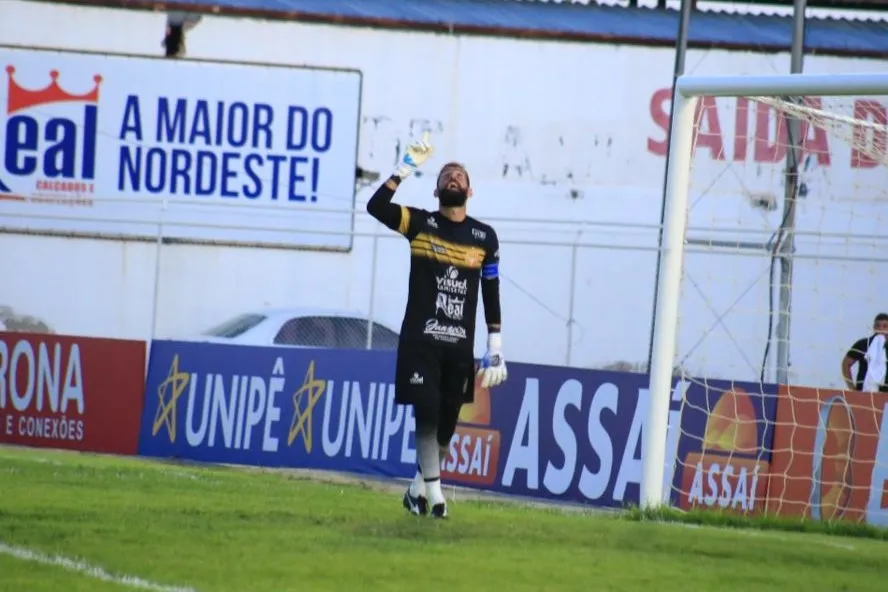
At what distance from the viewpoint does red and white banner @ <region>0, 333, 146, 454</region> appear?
20.3 meters

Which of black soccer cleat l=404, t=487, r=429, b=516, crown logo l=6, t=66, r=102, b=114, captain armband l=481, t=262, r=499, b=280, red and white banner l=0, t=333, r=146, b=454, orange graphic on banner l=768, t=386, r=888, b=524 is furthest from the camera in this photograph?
crown logo l=6, t=66, r=102, b=114

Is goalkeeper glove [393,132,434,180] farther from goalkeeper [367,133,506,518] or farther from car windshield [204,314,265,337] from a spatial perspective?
car windshield [204,314,265,337]

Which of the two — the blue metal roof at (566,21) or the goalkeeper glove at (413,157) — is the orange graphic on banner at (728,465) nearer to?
the goalkeeper glove at (413,157)


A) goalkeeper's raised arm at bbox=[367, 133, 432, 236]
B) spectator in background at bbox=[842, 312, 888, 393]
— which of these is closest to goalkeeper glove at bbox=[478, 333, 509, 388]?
goalkeeper's raised arm at bbox=[367, 133, 432, 236]

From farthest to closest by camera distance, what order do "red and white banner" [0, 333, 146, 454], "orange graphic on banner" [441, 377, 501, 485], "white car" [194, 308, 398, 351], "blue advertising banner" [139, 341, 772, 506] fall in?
"white car" [194, 308, 398, 351] → "red and white banner" [0, 333, 146, 454] → "orange graphic on banner" [441, 377, 501, 485] → "blue advertising banner" [139, 341, 772, 506]

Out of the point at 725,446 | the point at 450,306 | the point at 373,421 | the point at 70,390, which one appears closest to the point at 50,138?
the point at 70,390

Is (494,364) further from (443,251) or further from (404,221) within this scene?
(404,221)

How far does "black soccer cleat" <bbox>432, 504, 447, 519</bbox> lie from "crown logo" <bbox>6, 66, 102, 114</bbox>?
19.2 metres

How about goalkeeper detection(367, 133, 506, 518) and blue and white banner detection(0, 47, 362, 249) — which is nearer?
goalkeeper detection(367, 133, 506, 518)

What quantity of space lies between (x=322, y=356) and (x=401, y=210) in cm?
838

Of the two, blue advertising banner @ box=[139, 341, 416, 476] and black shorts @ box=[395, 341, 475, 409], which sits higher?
black shorts @ box=[395, 341, 475, 409]

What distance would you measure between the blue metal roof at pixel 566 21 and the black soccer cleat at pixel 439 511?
1904cm

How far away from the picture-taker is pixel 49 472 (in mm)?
13578

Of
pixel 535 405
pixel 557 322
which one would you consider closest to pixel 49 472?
pixel 535 405
